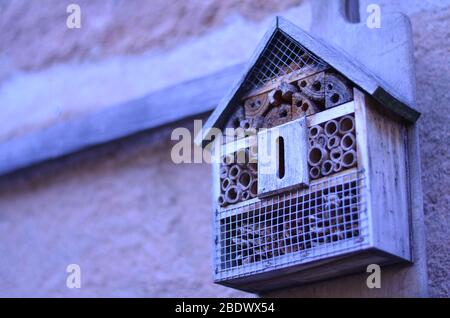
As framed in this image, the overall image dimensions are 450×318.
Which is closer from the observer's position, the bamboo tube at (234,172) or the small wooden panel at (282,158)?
the small wooden panel at (282,158)

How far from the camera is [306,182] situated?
276cm

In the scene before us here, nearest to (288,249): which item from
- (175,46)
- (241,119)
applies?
(241,119)

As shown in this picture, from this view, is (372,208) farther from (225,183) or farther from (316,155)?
(225,183)

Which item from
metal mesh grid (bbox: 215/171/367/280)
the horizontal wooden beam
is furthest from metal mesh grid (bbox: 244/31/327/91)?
the horizontal wooden beam

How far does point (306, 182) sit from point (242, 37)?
1.01m

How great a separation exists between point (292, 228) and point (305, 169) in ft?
0.49

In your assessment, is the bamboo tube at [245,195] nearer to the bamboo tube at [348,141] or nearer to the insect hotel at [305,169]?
the insect hotel at [305,169]

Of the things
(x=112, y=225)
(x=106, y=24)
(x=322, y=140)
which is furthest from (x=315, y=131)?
(x=106, y=24)

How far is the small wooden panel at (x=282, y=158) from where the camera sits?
2.79 m

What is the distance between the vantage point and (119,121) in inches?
150

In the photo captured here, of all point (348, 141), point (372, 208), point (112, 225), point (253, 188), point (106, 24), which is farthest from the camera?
point (106, 24)

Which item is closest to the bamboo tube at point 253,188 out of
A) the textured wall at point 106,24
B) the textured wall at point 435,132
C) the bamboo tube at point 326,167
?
the bamboo tube at point 326,167

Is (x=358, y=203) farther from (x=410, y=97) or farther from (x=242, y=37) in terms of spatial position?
(x=242, y=37)

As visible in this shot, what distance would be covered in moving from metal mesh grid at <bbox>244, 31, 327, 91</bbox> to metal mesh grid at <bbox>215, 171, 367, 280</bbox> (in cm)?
34
